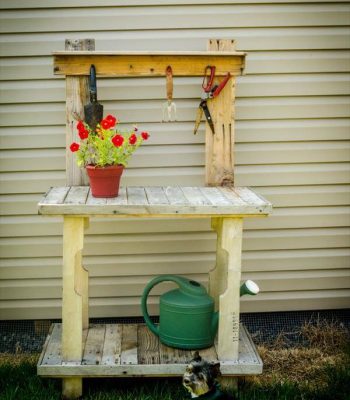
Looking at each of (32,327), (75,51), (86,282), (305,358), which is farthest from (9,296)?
(305,358)

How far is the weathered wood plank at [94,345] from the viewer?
3.49 metres

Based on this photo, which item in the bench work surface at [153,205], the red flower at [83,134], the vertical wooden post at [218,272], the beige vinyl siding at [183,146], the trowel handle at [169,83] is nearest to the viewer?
the bench work surface at [153,205]

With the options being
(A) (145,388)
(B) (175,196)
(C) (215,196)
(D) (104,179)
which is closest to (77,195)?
(D) (104,179)

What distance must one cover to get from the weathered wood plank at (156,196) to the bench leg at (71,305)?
A: 1.39ft

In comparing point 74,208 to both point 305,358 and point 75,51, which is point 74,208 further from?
point 305,358

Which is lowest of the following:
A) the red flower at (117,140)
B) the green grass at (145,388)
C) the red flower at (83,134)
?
the green grass at (145,388)

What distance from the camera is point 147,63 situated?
3.80 m

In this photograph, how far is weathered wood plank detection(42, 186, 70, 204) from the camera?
3260mm

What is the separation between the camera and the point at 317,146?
4406 mm

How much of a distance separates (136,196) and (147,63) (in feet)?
2.99

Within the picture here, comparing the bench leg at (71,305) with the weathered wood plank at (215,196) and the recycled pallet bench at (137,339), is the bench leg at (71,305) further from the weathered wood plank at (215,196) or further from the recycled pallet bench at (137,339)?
the weathered wood plank at (215,196)

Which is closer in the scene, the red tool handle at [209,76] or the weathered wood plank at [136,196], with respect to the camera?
the weathered wood plank at [136,196]

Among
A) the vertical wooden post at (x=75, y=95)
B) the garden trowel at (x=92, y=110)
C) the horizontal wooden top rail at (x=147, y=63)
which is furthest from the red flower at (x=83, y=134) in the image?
the horizontal wooden top rail at (x=147, y=63)

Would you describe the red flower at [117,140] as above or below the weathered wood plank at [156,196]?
above
